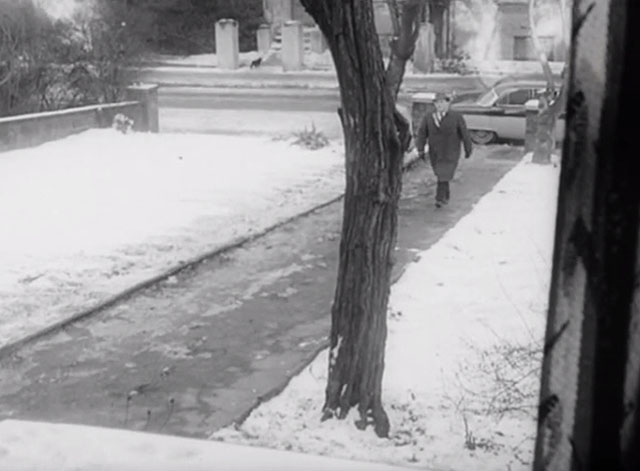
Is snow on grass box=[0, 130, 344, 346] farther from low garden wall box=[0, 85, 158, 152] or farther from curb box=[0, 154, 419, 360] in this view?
low garden wall box=[0, 85, 158, 152]

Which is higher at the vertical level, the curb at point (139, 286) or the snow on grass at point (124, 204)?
the snow on grass at point (124, 204)

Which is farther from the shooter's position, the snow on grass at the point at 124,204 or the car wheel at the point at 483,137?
the car wheel at the point at 483,137

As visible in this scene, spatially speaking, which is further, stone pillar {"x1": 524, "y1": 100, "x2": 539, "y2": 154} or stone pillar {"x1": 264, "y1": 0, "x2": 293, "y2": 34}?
stone pillar {"x1": 264, "y1": 0, "x2": 293, "y2": 34}

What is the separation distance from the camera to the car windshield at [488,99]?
2094 centimetres

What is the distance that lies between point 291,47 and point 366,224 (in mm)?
30412

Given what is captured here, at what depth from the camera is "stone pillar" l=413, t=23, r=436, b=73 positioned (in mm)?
34375

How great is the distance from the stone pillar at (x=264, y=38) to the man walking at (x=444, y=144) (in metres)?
25.1

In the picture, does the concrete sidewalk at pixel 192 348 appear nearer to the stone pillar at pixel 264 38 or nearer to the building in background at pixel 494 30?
the building in background at pixel 494 30

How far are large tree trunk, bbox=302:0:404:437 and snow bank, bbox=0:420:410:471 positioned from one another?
2.82 metres

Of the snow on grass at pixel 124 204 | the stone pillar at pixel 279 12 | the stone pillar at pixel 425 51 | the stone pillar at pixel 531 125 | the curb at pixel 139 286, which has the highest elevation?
the stone pillar at pixel 279 12

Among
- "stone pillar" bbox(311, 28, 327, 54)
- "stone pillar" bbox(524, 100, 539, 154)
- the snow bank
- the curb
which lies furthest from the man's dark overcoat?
"stone pillar" bbox(311, 28, 327, 54)

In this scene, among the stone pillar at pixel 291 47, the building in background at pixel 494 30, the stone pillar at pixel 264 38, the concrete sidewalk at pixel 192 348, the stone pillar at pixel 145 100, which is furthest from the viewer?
the stone pillar at pixel 264 38

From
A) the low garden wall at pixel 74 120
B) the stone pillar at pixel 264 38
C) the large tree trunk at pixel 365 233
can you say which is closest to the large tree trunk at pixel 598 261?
the large tree trunk at pixel 365 233

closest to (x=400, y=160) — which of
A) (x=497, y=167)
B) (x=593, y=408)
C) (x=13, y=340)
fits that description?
(x=13, y=340)
